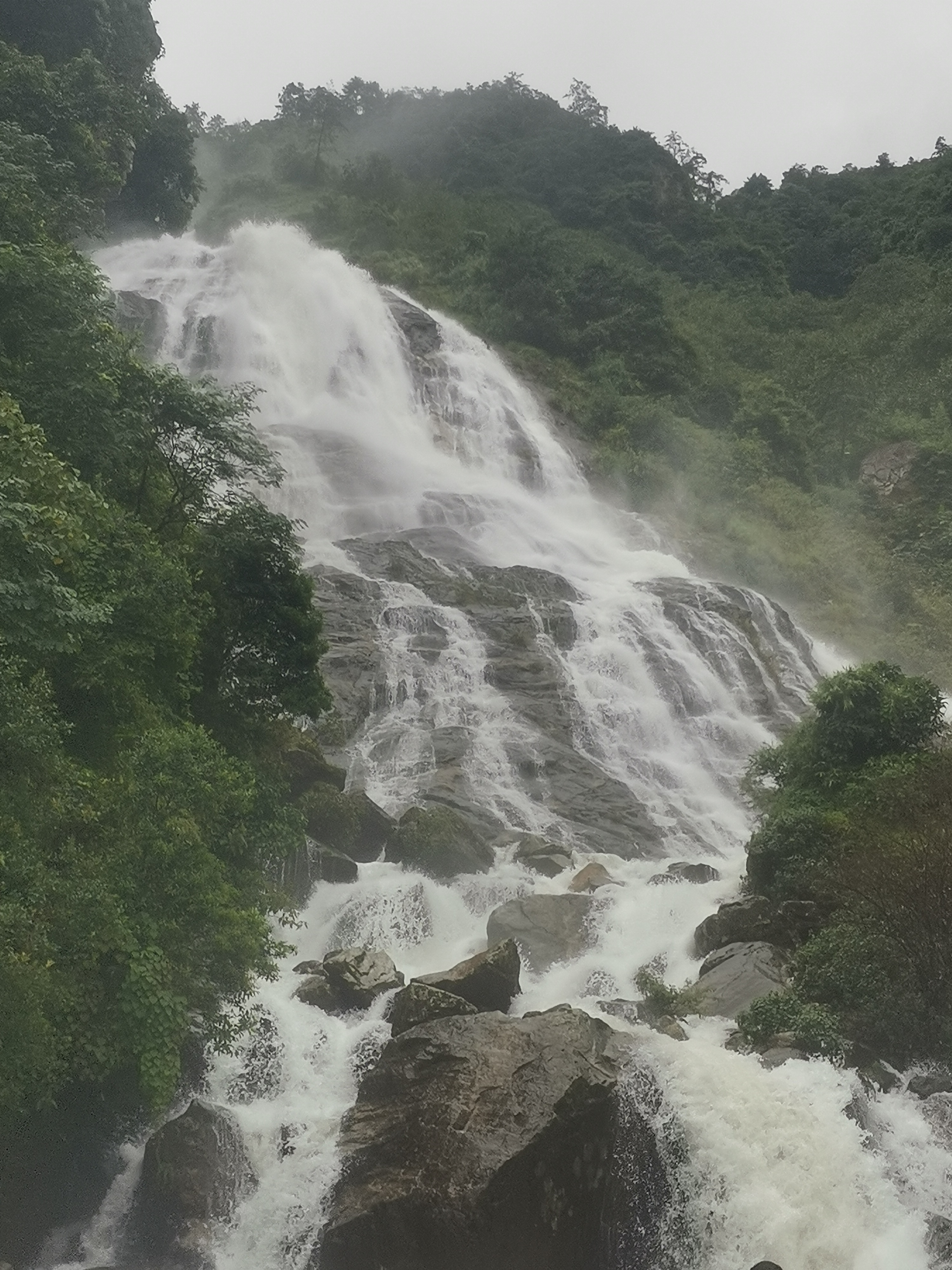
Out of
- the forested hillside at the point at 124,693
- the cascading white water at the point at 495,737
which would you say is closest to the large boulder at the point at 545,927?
the cascading white water at the point at 495,737

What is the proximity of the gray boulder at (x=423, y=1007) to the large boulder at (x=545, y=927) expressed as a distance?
10.2 ft

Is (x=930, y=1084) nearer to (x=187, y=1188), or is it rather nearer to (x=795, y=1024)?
(x=795, y=1024)

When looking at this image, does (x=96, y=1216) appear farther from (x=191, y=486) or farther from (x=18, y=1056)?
(x=191, y=486)

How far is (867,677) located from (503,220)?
5634 centimetres

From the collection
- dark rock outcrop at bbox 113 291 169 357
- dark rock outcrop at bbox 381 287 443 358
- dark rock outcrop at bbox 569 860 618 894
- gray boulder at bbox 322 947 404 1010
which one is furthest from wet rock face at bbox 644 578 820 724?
dark rock outcrop at bbox 113 291 169 357

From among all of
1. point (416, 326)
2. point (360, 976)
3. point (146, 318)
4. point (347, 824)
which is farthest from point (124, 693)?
point (416, 326)

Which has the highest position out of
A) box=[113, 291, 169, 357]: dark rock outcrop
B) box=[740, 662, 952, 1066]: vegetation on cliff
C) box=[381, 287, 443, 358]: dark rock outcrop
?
box=[381, 287, 443, 358]: dark rock outcrop

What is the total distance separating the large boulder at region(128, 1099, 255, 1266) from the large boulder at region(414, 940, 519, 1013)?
134 inches

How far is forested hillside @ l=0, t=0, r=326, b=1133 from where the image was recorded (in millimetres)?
10219

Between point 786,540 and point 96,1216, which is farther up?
point 786,540

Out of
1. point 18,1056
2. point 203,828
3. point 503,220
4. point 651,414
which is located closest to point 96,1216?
point 18,1056

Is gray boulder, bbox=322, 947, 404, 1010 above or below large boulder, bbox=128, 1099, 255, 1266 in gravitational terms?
above

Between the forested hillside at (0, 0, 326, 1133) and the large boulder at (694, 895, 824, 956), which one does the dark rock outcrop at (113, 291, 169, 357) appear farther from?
the large boulder at (694, 895, 824, 956)

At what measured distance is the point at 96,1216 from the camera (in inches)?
439
